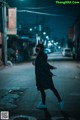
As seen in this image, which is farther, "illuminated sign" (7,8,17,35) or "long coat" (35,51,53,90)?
"illuminated sign" (7,8,17,35)

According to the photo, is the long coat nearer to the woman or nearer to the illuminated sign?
A: the woman

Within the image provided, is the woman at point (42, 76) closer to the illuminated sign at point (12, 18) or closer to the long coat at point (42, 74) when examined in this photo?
the long coat at point (42, 74)

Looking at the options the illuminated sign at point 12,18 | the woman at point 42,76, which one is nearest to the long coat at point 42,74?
the woman at point 42,76

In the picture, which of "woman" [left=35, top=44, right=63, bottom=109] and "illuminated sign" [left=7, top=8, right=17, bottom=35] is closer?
"woman" [left=35, top=44, right=63, bottom=109]

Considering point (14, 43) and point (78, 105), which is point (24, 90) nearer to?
point (78, 105)

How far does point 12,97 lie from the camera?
12.2 m

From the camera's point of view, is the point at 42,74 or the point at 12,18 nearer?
the point at 42,74

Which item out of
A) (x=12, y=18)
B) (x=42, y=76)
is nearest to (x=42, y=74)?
(x=42, y=76)

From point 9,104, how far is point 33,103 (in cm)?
85

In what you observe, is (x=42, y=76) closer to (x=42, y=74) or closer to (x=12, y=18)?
(x=42, y=74)

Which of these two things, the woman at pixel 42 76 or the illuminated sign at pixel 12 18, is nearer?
the woman at pixel 42 76

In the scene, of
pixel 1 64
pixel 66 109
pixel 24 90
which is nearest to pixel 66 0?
pixel 1 64

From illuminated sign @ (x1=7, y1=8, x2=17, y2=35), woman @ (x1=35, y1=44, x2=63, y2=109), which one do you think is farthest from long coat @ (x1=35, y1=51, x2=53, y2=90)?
illuminated sign @ (x1=7, y1=8, x2=17, y2=35)

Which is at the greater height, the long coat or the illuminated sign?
the illuminated sign
